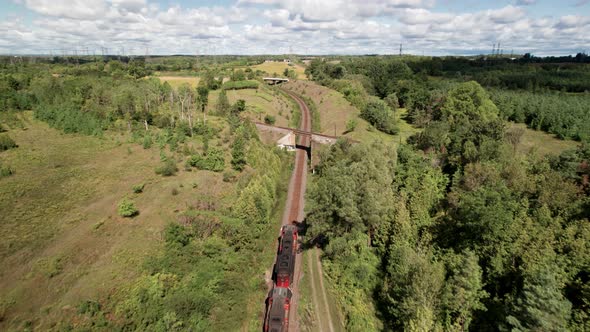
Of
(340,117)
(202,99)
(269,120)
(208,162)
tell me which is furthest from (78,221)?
(340,117)

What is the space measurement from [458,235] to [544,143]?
69.1 m

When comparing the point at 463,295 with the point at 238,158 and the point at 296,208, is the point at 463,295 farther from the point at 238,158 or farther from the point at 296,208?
the point at 238,158

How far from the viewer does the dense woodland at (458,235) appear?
25812 mm

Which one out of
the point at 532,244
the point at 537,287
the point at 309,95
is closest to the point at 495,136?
the point at 532,244

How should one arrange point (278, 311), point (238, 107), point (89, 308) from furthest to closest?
1. point (238, 107)
2. point (278, 311)
3. point (89, 308)

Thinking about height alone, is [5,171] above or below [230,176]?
above

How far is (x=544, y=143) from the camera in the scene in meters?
84.0

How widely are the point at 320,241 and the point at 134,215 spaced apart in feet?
84.6

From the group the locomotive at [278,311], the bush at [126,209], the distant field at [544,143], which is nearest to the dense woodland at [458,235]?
the locomotive at [278,311]

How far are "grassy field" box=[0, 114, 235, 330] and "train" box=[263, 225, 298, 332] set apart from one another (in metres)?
13.7

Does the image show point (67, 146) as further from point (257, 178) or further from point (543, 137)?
point (543, 137)

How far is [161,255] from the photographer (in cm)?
3544

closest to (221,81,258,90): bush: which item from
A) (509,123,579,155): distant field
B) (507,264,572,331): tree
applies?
(509,123,579,155): distant field

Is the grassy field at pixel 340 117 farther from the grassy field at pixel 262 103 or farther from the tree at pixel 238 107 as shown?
the tree at pixel 238 107
